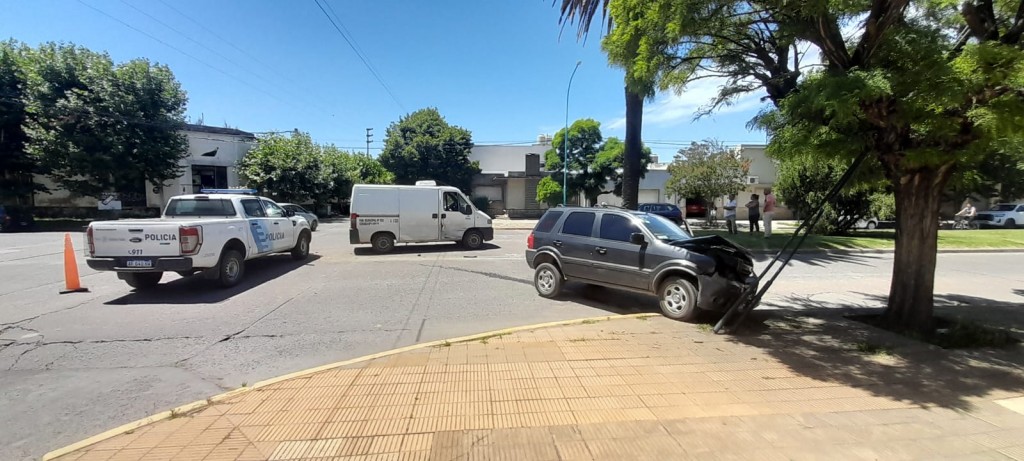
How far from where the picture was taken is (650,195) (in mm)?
41781

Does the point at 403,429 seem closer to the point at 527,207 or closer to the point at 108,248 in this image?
the point at 108,248

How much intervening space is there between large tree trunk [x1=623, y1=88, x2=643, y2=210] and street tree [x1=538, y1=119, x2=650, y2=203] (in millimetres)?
14880

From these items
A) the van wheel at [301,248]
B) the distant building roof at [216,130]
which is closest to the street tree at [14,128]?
the distant building roof at [216,130]

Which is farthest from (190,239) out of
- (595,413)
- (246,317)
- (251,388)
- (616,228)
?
(595,413)

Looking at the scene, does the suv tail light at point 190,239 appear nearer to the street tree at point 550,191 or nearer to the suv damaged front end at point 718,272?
the suv damaged front end at point 718,272

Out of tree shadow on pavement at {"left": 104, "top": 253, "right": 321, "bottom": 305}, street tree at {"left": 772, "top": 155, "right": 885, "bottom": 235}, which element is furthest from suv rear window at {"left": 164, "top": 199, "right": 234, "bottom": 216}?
street tree at {"left": 772, "top": 155, "right": 885, "bottom": 235}

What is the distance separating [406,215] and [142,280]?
22.4 feet

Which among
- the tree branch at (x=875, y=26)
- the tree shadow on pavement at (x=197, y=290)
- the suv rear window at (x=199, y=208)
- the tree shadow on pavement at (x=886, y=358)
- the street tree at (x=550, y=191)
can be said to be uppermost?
A: the tree branch at (x=875, y=26)

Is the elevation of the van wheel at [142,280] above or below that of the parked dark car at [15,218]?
below

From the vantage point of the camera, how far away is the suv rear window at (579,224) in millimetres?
8062

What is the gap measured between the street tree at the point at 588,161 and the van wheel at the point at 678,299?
2442cm

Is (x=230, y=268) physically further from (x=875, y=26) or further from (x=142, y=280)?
(x=875, y=26)

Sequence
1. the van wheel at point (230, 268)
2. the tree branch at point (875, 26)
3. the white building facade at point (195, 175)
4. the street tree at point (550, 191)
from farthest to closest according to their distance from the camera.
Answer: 1. the street tree at point (550, 191)
2. the white building facade at point (195, 175)
3. the van wheel at point (230, 268)
4. the tree branch at point (875, 26)

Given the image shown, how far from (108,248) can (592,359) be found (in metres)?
8.64
